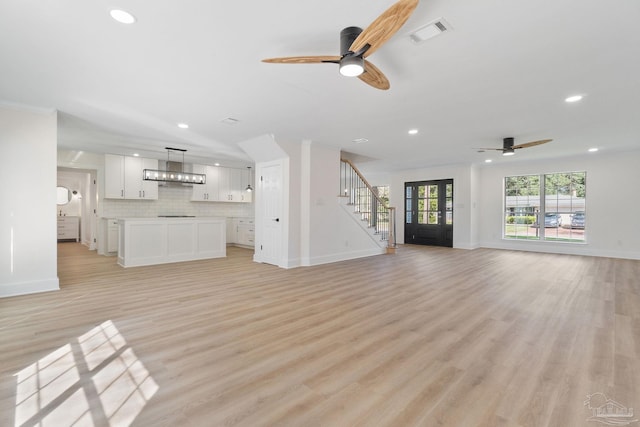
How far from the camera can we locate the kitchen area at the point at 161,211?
625 cm

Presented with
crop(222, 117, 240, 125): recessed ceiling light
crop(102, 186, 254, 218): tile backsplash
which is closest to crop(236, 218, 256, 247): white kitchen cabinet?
crop(102, 186, 254, 218): tile backsplash

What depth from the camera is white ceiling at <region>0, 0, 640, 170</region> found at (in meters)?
2.15

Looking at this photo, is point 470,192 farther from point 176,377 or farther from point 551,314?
point 176,377

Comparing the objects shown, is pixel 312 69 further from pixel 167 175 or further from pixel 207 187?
pixel 207 187

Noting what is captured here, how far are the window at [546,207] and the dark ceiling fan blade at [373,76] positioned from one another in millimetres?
8045

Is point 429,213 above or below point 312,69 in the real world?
below

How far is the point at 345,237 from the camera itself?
6.95 meters

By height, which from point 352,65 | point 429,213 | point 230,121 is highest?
point 230,121

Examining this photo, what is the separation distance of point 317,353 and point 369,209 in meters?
6.12

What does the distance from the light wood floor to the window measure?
3978 mm

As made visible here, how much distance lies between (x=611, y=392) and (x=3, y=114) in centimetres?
701

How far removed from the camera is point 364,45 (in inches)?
83.1

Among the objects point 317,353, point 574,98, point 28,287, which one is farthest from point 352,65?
point 28,287

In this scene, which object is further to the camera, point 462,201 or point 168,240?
point 462,201
